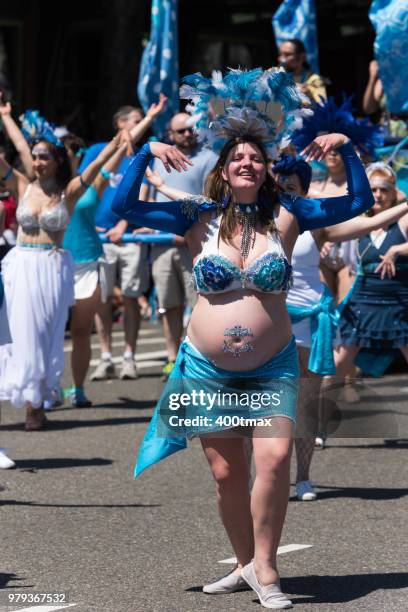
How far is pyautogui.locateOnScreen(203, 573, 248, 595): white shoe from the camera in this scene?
593cm

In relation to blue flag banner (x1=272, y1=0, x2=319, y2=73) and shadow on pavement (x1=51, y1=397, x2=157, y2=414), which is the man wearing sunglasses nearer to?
shadow on pavement (x1=51, y1=397, x2=157, y2=414)

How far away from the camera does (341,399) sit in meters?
6.38

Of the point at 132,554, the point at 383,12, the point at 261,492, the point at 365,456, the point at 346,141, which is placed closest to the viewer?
the point at 261,492

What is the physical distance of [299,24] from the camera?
14391 mm

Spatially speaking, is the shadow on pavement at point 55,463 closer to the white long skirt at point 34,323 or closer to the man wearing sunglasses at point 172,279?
the white long skirt at point 34,323

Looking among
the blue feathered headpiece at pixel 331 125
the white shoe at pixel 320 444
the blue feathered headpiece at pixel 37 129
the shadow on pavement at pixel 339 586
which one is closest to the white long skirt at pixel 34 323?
the blue feathered headpiece at pixel 37 129

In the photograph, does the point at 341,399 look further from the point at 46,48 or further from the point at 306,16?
the point at 46,48

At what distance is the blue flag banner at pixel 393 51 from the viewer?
1242cm

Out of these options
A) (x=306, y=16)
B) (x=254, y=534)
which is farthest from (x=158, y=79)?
(x=254, y=534)

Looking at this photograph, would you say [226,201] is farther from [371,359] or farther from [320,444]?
[371,359]

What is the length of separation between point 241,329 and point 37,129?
465 cm

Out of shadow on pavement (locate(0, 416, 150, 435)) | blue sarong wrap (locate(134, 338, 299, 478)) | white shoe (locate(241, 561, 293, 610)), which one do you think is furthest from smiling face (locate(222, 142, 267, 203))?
shadow on pavement (locate(0, 416, 150, 435))

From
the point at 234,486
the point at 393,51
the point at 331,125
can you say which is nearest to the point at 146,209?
the point at 234,486

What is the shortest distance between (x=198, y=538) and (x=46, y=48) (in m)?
18.1
